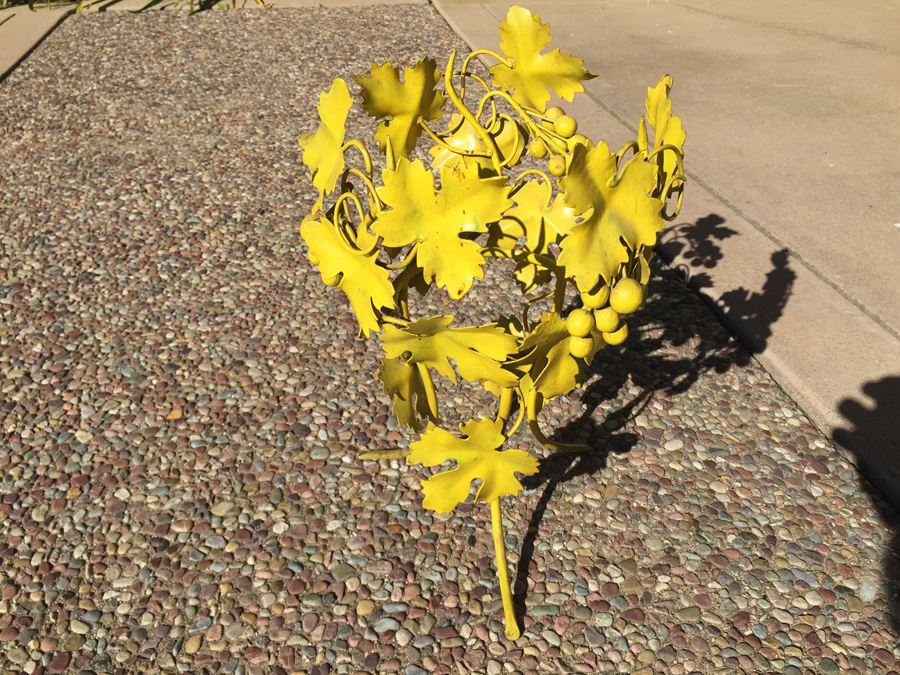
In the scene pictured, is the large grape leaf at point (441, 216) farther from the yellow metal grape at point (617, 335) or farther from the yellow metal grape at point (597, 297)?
the yellow metal grape at point (617, 335)

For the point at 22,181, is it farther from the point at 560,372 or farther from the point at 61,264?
the point at 560,372

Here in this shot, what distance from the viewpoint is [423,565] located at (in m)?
2.41

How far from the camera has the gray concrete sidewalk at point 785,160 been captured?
3137 mm

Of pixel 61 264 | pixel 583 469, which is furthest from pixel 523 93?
pixel 61 264

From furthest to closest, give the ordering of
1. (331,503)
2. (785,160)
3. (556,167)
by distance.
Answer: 1. (785,160)
2. (331,503)
3. (556,167)

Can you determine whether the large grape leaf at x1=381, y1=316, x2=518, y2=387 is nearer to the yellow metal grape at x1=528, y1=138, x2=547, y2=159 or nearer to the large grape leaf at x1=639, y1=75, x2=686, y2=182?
the yellow metal grape at x1=528, y1=138, x2=547, y2=159

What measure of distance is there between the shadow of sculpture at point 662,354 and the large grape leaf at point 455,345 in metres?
0.75

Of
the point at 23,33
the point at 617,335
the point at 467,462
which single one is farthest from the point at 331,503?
the point at 23,33

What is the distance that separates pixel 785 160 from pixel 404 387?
3.31m

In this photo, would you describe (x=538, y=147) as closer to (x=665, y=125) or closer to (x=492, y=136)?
(x=492, y=136)

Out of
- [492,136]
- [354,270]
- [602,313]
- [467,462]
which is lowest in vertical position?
[467,462]

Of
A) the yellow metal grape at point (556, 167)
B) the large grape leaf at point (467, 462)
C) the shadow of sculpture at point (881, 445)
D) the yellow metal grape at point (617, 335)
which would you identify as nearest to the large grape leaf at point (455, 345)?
the large grape leaf at point (467, 462)

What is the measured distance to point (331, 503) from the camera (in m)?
2.62

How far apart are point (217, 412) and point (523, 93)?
146 centimetres
